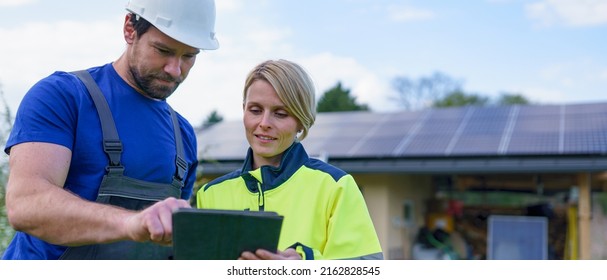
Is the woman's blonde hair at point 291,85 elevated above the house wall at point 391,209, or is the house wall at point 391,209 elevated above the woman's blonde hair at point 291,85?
the woman's blonde hair at point 291,85

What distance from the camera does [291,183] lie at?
2.04 m

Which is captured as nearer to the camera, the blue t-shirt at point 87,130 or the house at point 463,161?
the blue t-shirt at point 87,130

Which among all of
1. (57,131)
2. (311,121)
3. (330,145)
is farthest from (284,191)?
(330,145)

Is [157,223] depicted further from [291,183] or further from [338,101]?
[338,101]

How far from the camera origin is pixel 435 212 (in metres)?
13.4

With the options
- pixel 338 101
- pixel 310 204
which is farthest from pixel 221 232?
pixel 338 101

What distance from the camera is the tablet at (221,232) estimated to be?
135 cm

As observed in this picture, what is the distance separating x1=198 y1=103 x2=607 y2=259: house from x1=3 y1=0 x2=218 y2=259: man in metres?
6.65

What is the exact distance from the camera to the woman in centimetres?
191

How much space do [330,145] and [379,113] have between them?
8.65ft

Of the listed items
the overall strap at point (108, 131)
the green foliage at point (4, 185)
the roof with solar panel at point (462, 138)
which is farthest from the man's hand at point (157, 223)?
the roof with solar panel at point (462, 138)

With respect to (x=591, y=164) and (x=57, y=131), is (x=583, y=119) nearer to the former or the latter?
(x=591, y=164)

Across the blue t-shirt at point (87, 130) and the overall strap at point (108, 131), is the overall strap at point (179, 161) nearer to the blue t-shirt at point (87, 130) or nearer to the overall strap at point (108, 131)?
the blue t-shirt at point (87, 130)
